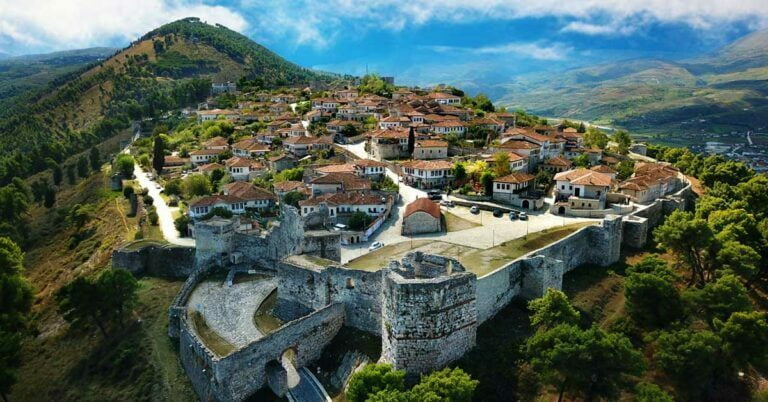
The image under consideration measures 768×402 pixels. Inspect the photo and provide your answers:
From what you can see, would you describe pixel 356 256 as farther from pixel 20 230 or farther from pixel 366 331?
pixel 20 230

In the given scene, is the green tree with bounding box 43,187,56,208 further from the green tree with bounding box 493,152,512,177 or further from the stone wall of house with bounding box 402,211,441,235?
the green tree with bounding box 493,152,512,177

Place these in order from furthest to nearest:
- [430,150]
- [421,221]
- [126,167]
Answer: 1. [126,167]
2. [430,150]
3. [421,221]

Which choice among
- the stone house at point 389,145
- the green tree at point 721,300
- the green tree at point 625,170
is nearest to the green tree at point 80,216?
the stone house at point 389,145

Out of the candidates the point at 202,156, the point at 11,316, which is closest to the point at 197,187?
the point at 202,156

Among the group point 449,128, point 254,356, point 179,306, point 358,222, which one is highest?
point 449,128

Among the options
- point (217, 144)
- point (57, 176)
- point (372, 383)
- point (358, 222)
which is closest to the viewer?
point (372, 383)

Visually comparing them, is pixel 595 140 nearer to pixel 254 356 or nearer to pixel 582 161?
pixel 582 161

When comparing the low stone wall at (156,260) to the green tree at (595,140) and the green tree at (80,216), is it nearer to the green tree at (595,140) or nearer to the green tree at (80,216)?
the green tree at (80,216)

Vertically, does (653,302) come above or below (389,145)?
below
